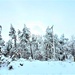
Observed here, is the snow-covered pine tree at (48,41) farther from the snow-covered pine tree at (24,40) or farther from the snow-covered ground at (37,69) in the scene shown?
the snow-covered ground at (37,69)

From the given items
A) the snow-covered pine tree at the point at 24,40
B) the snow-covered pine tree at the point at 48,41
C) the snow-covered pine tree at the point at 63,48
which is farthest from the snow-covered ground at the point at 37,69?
the snow-covered pine tree at the point at 63,48

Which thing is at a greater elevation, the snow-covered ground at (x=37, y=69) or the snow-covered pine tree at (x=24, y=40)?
the snow-covered pine tree at (x=24, y=40)

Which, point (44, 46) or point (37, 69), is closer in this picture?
point (37, 69)

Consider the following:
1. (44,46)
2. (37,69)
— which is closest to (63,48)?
(44,46)

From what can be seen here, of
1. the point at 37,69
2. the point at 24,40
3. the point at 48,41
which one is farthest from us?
the point at 24,40

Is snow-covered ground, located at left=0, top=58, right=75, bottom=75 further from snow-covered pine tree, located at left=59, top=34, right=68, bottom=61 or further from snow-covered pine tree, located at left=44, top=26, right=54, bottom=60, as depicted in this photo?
snow-covered pine tree, located at left=59, top=34, right=68, bottom=61

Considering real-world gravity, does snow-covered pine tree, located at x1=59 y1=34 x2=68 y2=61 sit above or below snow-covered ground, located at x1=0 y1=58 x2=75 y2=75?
above

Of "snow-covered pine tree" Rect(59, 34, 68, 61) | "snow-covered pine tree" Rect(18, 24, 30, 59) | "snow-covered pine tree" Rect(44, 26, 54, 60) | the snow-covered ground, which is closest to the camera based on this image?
the snow-covered ground

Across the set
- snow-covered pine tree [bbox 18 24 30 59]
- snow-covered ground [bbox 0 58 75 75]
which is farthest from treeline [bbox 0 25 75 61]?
snow-covered ground [bbox 0 58 75 75]

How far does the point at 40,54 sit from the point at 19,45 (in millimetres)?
10783

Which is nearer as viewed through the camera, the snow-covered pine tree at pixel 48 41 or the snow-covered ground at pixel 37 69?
the snow-covered ground at pixel 37 69

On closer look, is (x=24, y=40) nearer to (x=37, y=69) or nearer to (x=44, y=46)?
(x=44, y=46)

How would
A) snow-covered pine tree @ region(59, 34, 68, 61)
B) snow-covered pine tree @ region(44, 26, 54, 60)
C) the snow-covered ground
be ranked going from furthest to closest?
snow-covered pine tree @ region(59, 34, 68, 61)
snow-covered pine tree @ region(44, 26, 54, 60)
the snow-covered ground

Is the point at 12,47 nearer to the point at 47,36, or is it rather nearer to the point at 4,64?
the point at 47,36
